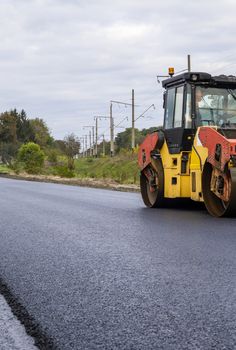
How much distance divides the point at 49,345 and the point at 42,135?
4925 inches

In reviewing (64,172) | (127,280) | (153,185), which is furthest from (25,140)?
(127,280)

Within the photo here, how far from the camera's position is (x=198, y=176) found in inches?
419

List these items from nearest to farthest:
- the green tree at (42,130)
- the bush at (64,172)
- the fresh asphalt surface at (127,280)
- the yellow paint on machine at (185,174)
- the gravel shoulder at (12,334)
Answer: the gravel shoulder at (12,334), the fresh asphalt surface at (127,280), the yellow paint on machine at (185,174), the bush at (64,172), the green tree at (42,130)

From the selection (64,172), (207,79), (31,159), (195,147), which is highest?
(207,79)

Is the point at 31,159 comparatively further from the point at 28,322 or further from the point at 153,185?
the point at 28,322

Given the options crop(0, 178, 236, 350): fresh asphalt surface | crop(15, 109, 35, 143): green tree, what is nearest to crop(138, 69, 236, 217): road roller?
crop(0, 178, 236, 350): fresh asphalt surface

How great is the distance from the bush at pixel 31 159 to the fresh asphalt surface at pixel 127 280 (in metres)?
39.4

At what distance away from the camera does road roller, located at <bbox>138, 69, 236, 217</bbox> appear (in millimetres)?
9766

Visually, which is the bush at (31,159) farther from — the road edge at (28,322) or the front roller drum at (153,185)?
the road edge at (28,322)

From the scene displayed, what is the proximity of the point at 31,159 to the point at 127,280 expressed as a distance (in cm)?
4746

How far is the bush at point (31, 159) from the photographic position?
48.7 meters

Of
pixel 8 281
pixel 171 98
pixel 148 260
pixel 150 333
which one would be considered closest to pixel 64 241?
pixel 148 260

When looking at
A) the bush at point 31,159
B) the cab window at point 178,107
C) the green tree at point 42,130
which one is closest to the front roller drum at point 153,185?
the cab window at point 178,107

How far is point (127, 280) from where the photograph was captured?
500 cm
